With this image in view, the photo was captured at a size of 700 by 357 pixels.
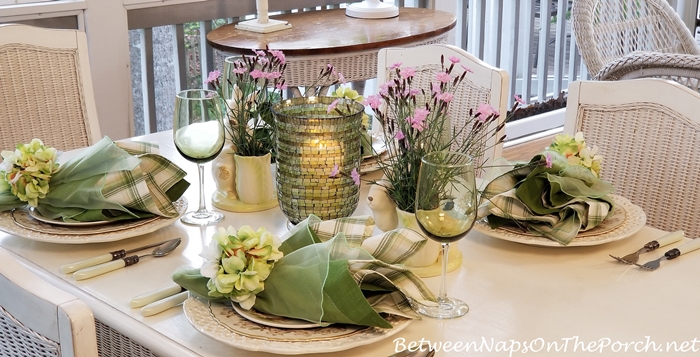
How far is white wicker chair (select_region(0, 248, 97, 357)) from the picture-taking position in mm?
787

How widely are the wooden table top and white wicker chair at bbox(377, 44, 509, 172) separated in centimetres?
46

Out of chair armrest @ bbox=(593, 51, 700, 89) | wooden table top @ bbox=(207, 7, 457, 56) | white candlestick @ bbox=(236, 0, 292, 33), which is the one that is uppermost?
white candlestick @ bbox=(236, 0, 292, 33)

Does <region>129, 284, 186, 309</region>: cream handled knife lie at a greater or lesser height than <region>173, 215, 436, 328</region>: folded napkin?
lesser

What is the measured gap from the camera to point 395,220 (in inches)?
51.3

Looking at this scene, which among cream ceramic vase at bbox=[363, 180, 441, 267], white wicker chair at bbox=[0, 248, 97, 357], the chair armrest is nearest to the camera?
white wicker chair at bbox=[0, 248, 97, 357]

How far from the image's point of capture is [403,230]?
1.13 metres

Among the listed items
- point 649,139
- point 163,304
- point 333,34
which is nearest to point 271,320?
point 163,304

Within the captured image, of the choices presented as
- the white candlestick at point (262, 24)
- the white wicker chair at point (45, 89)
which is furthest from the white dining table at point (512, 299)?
the white candlestick at point (262, 24)

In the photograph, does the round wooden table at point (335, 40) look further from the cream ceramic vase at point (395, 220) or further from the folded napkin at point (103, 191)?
the cream ceramic vase at point (395, 220)

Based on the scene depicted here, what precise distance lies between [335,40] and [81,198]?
4.63ft

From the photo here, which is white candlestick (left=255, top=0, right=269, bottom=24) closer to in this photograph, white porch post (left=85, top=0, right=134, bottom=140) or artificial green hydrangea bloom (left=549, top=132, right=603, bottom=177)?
white porch post (left=85, top=0, right=134, bottom=140)

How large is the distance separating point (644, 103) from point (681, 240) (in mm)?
433

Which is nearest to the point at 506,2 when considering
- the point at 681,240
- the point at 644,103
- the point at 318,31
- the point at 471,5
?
the point at 471,5

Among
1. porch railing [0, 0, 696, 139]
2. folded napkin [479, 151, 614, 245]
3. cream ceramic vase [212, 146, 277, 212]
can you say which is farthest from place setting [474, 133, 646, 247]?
porch railing [0, 0, 696, 139]
